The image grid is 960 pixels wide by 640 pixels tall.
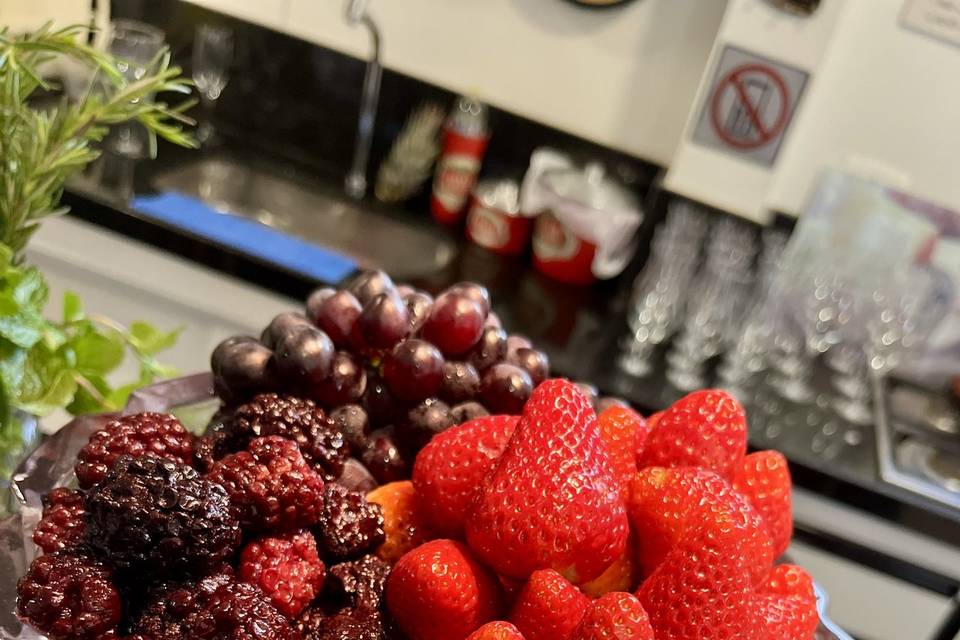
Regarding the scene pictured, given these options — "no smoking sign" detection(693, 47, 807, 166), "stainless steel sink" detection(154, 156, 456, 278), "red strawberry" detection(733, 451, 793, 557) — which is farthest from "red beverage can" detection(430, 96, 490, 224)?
"red strawberry" detection(733, 451, 793, 557)

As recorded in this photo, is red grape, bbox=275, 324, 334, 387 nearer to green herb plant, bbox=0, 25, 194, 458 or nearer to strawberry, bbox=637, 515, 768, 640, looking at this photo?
green herb plant, bbox=0, 25, 194, 458

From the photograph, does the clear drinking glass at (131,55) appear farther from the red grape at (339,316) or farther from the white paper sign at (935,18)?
the white paper sign at (935,18)

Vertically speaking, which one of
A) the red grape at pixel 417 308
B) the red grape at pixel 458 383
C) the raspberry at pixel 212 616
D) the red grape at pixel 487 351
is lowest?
the raspberry at pixel 212 616

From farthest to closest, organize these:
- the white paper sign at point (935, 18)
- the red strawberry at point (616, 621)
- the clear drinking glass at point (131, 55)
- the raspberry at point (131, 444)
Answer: the clear drinking glass at point (131, 55), the white paper sign at point (935, 18), the raspberry at point (131, 444), the red strawberry at point (616, 621)

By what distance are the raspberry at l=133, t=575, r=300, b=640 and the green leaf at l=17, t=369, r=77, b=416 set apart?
0.30m

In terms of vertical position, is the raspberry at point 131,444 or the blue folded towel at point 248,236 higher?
A: the raspberry at point 131,444

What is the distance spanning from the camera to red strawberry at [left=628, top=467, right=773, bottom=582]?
55 cm

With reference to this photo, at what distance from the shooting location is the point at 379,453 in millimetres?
690

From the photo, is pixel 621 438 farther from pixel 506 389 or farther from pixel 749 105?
pixel 749 105

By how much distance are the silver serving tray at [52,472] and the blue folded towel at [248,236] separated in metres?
0.95

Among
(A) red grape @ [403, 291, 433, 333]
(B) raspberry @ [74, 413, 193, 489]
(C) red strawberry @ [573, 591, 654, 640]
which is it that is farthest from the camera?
(A) red grape @ [403, 291, 433, 333]

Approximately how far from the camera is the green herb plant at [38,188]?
25.8 inches

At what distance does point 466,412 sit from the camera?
0.73 m

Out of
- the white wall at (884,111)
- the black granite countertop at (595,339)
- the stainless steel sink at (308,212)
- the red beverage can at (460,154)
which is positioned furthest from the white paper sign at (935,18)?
the stainless steel sink at (308,212)
